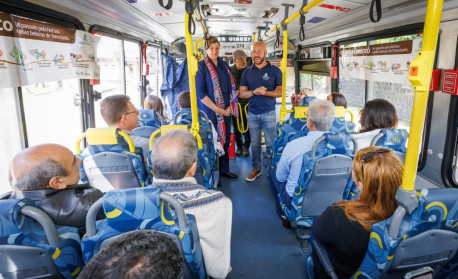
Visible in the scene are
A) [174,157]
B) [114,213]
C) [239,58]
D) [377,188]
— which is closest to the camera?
[114,213]

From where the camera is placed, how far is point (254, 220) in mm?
3496

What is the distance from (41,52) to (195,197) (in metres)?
2.20

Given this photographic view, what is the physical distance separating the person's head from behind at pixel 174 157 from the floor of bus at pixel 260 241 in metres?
1.42

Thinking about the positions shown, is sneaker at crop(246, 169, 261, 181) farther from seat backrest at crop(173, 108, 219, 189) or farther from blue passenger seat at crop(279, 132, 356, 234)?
blue passenger seat at crop(279, 132, 356, 234)

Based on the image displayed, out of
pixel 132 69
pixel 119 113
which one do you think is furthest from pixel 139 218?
pixel 132 69

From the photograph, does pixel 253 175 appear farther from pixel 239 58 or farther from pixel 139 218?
pixel 139 218

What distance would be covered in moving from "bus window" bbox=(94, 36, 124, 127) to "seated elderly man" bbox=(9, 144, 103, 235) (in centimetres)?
242

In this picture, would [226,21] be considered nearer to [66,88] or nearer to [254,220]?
[66,88]

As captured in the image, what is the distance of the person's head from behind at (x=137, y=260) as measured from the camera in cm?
71

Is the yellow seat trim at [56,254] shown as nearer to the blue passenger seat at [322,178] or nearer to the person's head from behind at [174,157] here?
the person's head from behind at [174,157]

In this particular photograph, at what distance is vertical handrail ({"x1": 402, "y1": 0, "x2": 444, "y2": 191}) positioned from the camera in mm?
1028

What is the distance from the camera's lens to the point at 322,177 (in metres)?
2.47

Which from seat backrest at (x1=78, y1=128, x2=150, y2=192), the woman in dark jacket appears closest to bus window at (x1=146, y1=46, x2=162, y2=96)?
the woman in dark jacket

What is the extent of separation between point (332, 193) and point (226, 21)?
423 centimetres
